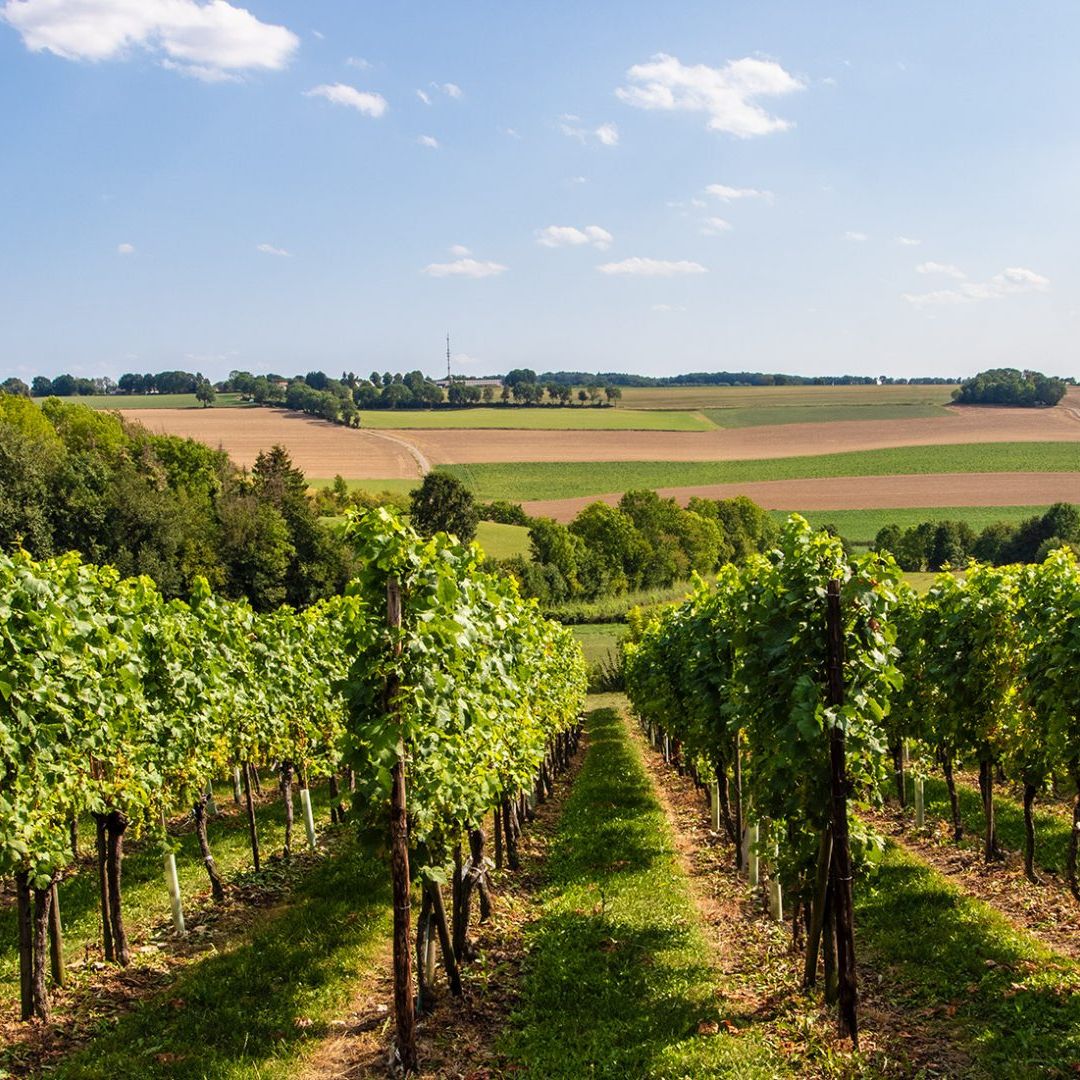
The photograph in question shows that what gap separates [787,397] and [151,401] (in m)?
104

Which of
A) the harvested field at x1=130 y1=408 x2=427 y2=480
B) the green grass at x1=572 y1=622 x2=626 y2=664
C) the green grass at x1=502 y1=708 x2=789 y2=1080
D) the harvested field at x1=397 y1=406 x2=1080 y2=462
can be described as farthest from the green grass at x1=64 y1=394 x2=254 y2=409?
the green grass at x1=502 y1=708 x2=789 y2=1080

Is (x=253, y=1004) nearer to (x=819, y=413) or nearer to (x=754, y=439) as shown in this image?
(x=754, y=439)

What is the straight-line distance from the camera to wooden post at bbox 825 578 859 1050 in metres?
8.55

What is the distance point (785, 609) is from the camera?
9.28m

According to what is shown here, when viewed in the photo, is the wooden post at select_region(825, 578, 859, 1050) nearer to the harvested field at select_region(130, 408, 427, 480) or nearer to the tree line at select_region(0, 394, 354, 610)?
the tree line at select_region(0, 394, 354, 610)

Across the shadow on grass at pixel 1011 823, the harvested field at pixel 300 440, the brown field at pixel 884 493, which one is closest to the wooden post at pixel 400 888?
the shadow on grass at pixel 1011 823

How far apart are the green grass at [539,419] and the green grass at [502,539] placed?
117 ft

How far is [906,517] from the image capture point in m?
89.3

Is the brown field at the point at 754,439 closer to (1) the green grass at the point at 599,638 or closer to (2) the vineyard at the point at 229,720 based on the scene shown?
(1) the green grass at the point at 599,638

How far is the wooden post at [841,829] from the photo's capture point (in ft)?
28.1

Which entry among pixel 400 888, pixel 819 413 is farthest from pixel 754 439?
pixel 400 888

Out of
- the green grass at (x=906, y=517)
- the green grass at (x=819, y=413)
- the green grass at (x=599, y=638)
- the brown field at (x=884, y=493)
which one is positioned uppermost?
the green grass at (x=819, y=413)

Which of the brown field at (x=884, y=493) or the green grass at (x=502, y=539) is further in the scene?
the brown field at (x=884, y=493)

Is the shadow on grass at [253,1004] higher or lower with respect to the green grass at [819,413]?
lower
